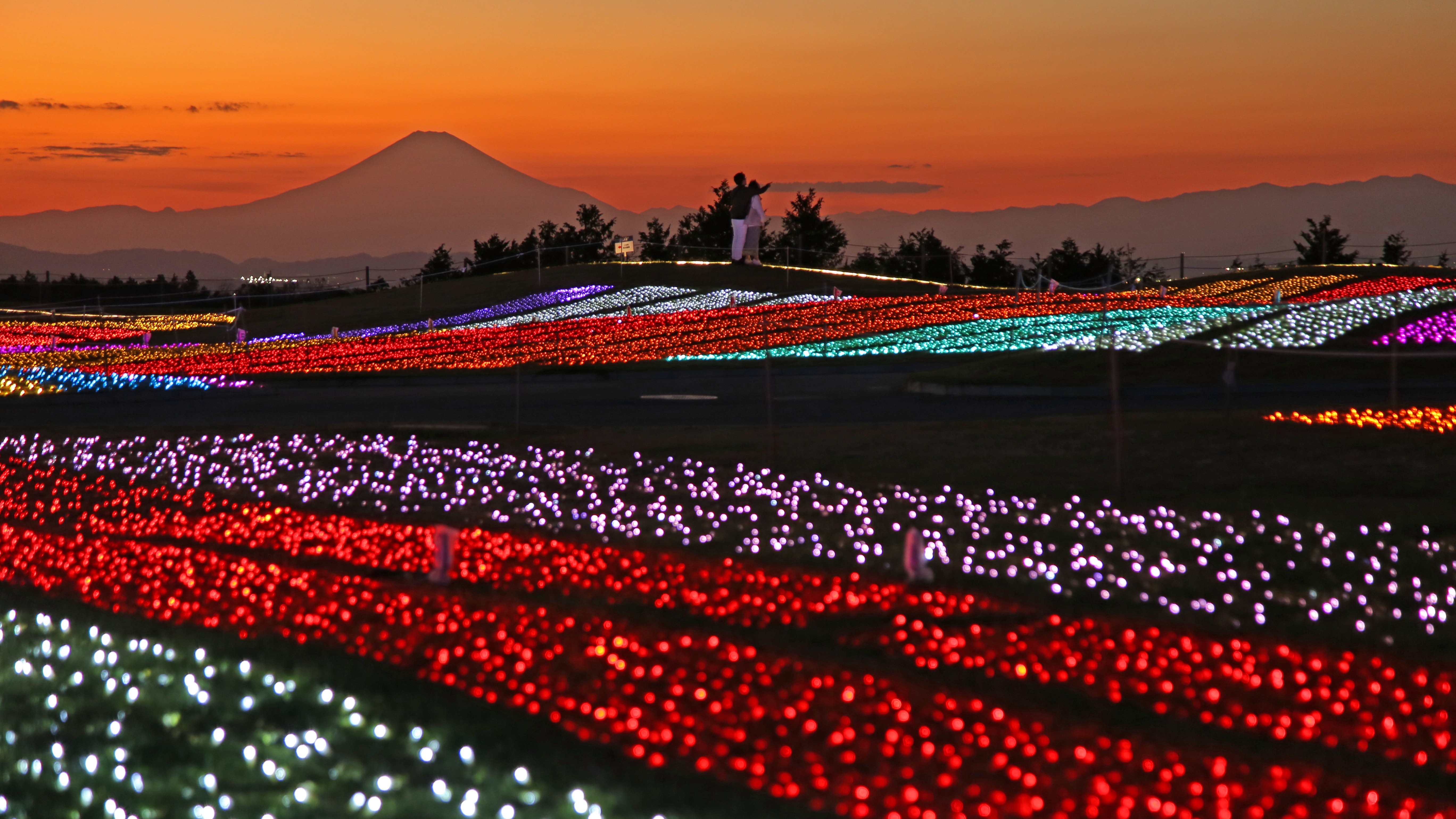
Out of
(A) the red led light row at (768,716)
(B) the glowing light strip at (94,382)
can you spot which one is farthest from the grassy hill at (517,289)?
(A) the red led light row at (768,716)

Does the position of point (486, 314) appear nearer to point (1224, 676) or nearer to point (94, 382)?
point (94, 382)

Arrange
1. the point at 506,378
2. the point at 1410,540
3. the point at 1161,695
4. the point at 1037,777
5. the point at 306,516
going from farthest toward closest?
the point at 506,378 → the point at 306,516 → the point at 1410,540 → the point at 1161,695 → the point at 1037,777

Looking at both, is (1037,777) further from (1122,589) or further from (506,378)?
(506,378)


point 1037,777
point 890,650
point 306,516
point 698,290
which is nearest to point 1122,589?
point 890,650

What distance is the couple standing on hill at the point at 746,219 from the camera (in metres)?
39.6

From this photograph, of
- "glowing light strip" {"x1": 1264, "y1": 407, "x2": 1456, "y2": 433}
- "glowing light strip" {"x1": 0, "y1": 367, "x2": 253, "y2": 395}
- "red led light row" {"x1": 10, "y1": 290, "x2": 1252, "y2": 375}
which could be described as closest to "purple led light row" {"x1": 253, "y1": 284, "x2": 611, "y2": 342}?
"red led light row" {"x1": 10, "y1": 290, "x2": 1252, "y2": 375}

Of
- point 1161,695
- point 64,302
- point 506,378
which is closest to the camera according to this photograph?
point 1161,695

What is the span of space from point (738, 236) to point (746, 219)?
57.5 inches

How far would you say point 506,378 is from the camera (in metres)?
23.6

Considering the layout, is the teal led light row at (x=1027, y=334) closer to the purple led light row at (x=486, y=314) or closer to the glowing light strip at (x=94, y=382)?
the glowing light strip at (x=94, y=382)

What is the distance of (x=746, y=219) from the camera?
41.8 meters

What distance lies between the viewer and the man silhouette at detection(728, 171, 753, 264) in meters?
39.6

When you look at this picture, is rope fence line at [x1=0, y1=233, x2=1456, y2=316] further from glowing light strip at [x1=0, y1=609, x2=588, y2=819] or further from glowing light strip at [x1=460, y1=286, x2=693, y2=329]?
glowing light strip at [x1=0, y1=609, x2=588, y2=819]

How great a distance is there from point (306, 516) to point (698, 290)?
97.8 ft
